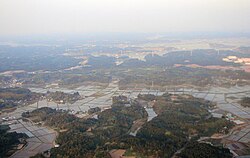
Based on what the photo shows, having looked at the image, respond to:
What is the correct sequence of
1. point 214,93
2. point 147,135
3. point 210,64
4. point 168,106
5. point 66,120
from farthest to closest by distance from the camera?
point 210,64
point 214,93
point 168,106
point 66,120
point 147,135

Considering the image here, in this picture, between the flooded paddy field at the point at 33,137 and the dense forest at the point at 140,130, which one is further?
the flooded paddy field at the point at 33,137

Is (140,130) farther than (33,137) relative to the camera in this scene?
No

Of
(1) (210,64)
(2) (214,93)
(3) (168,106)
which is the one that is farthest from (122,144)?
(1) (210,64)

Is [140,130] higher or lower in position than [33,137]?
higher

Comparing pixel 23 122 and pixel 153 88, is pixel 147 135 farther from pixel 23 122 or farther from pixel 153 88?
pixel 153 88

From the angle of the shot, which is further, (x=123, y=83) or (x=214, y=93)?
(x=123, y=83)

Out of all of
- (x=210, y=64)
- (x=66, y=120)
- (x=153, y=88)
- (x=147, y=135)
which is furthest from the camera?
(x=210, y=64)

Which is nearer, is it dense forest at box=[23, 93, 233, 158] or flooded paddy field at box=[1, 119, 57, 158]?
dense forest at box=[23, 93, 233, 158]

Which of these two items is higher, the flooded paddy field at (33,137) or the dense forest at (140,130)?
the dense forest at (140,130)

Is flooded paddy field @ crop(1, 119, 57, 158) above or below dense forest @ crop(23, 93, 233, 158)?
below
